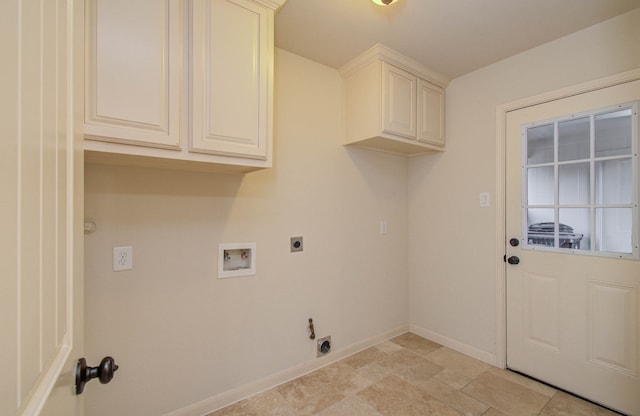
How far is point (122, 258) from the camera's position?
158cm

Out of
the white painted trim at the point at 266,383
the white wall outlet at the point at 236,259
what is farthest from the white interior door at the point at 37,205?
the white painted trim at the point at 266,383

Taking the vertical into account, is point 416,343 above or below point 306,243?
below

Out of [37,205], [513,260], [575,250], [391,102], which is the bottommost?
[513,260]

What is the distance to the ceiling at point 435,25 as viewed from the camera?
1.73 metres

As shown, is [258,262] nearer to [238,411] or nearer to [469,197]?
[238,411]

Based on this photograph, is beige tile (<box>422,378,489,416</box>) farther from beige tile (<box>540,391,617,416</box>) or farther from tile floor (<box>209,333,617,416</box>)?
beige tile (<box>540,391,617,416</box>)

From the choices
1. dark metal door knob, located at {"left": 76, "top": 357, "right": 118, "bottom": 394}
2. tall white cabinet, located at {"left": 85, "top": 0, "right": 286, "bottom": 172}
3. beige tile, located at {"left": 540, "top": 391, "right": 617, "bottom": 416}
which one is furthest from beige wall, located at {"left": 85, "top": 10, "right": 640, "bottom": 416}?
dark metal door knob, located at {"left": 76, "top": 357, "right": 118, "bottom": 394}

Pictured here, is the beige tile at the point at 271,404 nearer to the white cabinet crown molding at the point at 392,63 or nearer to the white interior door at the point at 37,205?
the white interior door at the point at 37,205

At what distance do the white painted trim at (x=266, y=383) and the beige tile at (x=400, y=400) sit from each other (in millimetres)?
432

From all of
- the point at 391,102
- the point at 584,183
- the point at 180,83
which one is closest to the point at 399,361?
the point at 584,183

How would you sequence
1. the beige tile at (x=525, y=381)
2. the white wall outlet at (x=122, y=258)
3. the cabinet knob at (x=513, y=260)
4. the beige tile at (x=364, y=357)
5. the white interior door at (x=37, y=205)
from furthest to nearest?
the beige tile at (x=364, y=357)
the cabinet knob at (x=513, y=260)
the beige tile at (x=525, y=381)
the white wall outlet at (x=122, y=258)
the white interior door at (x=37, y=205)

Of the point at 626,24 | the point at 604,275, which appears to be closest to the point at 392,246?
the point at 604,275

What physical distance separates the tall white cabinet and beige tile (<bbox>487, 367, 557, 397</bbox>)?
2443mm

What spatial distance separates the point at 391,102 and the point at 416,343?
7.40 feet
